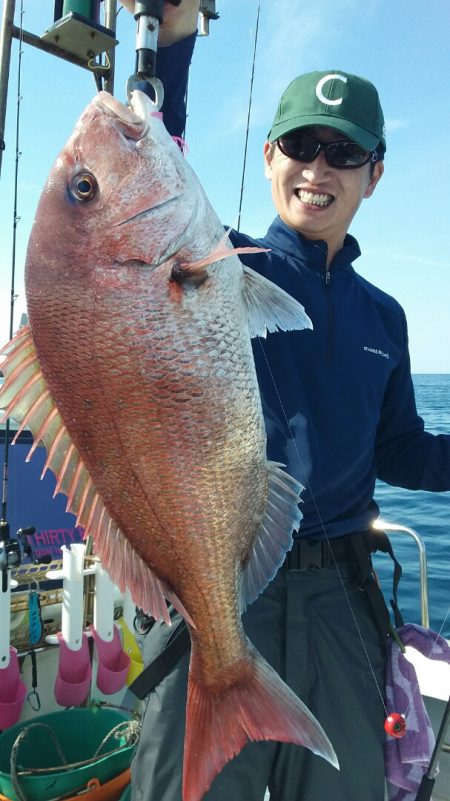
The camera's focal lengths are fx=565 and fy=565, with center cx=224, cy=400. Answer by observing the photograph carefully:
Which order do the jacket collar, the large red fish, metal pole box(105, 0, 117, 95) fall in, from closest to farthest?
the large red fish
the jacket collar
metal pole box(105, 0, 117, 95)

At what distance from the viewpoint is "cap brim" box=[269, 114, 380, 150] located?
5.82 ft

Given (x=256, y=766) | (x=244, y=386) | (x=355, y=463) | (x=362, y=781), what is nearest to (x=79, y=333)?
(x=244, y=386)

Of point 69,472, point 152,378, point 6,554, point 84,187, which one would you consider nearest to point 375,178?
point 84,187

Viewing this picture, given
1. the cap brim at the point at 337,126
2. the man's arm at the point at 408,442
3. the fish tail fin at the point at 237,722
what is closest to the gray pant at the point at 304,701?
the fish tail fin at the point at 237,722

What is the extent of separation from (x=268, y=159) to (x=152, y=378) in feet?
3.97

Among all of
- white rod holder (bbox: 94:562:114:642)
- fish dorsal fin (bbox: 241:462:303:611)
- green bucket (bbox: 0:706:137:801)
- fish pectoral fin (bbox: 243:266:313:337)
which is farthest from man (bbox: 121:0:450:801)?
white rod holder (bbox: 94:562:114:642)

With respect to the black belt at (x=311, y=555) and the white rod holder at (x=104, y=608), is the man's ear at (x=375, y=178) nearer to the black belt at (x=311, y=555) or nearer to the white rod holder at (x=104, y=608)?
the black belt at (x=311, y=555)

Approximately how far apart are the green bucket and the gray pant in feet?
4.22

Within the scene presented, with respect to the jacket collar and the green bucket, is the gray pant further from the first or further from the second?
the green bucket

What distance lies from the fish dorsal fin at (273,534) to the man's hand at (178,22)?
52.1 inches

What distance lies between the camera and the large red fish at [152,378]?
1.28m

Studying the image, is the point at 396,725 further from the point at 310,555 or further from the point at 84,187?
the point at 84,187

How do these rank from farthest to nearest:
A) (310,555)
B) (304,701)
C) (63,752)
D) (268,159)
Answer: (63,752), (268,159), (310,555), (304,701)

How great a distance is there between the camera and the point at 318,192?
1898mm
